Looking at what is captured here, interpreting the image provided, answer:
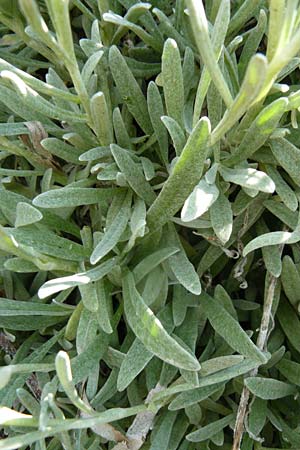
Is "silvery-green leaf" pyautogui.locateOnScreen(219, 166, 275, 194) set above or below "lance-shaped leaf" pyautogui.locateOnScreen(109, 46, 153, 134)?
below

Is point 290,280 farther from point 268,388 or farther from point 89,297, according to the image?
point 89,297

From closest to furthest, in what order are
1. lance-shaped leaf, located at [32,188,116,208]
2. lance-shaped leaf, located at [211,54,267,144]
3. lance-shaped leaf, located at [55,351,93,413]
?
lance-shaped leaf, located at [211,54,267,144]
lance-shaped leaf, located at [55,351,93,413]
lance-shaped leaf, located at [32,188,116,208]

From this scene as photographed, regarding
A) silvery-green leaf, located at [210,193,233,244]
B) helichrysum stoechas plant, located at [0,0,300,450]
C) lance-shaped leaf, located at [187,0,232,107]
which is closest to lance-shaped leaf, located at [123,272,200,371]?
helichrysum stoechas plant, located at [0,0,300,450]

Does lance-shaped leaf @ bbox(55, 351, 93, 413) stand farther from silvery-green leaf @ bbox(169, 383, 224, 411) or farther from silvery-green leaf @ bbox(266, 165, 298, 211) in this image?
silvery-green leaf @ bbox(266, 165, 298, 211)

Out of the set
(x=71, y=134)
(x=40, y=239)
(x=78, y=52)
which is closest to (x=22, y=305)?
(x=40, y=239)

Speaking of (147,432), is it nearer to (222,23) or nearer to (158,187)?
(158,187)

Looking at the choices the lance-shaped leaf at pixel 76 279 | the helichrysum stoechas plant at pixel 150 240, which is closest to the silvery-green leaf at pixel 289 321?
the helichrysum stoechas plant at pixel 150 240
